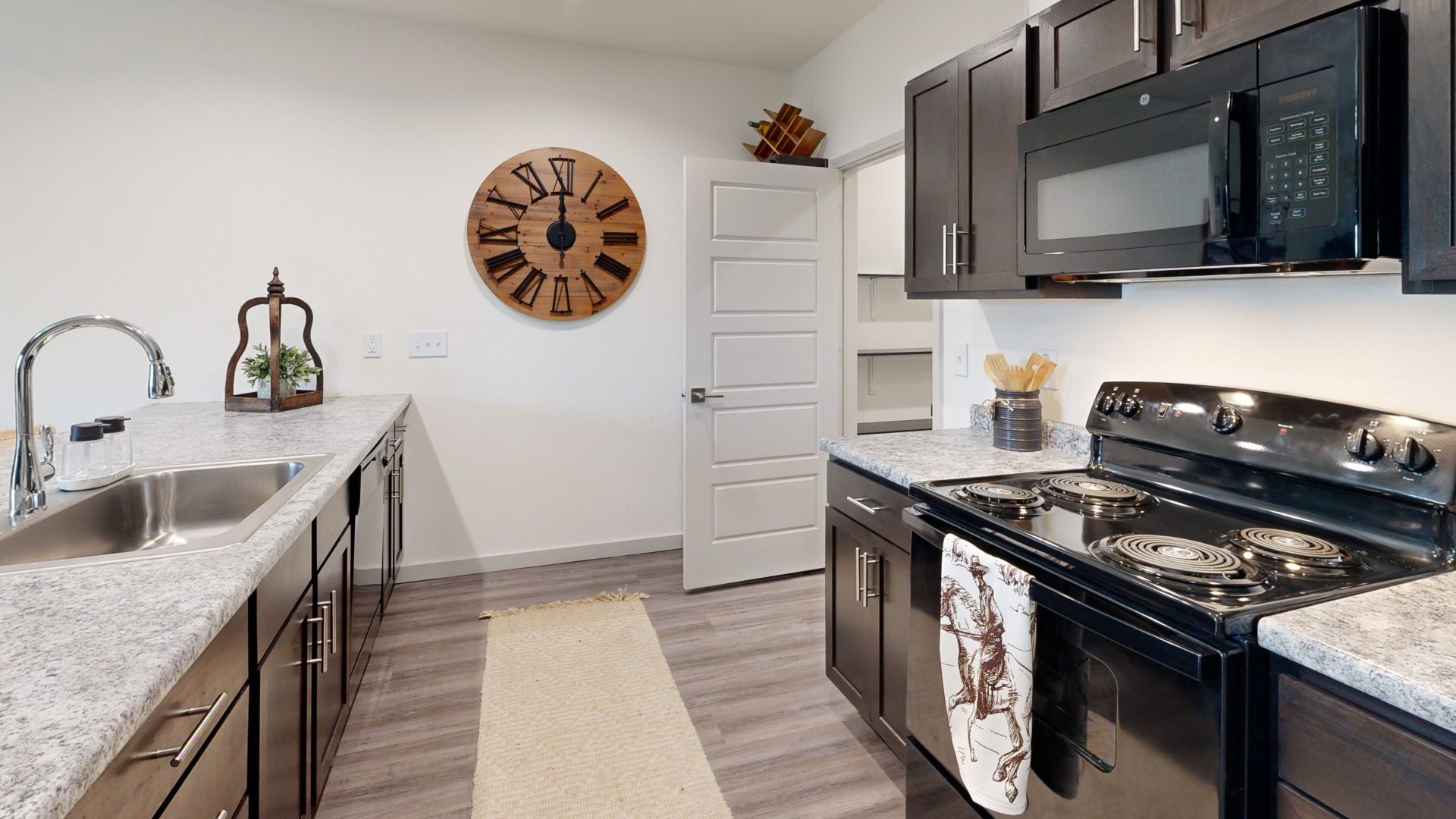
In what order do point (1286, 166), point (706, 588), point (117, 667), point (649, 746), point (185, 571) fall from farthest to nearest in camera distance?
point (706, 588)
point (649, 746)
point (1286, 166)
point (185, 571)
point (117, 667)

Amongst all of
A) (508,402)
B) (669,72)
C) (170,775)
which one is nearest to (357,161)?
(508,402)

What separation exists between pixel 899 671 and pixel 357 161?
3.08 meters

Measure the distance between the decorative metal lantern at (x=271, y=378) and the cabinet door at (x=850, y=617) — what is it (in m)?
2.13

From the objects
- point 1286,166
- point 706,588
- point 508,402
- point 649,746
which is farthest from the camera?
point 508,402

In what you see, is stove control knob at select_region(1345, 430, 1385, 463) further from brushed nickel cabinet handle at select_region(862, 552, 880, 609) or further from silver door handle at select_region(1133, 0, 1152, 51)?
brushed nickel cabinet handle at select_region(862, 552, 880, 609)

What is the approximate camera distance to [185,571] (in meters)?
1.04

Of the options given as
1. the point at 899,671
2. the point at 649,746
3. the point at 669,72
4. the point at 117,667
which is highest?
the point at 669,72

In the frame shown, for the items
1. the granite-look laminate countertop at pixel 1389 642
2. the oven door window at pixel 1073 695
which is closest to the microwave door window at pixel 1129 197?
the granite-look laminate countertop at pixel 1389 642

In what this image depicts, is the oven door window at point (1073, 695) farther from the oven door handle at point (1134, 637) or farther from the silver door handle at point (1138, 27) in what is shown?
the silver door handle at point (1138, 27)

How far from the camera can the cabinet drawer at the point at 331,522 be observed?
1633 millimetres

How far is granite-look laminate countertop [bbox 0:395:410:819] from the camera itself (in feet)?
2.00

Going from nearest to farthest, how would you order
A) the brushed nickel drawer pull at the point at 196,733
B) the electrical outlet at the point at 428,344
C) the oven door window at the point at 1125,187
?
the brushed nickel drawer pull at the point at 196,733, the oven door window at the point at 1125,187, the electrical outlet at the point at 428,344

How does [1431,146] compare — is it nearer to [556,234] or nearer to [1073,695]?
[1073,695]

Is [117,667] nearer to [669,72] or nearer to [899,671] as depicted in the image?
[899,671]
